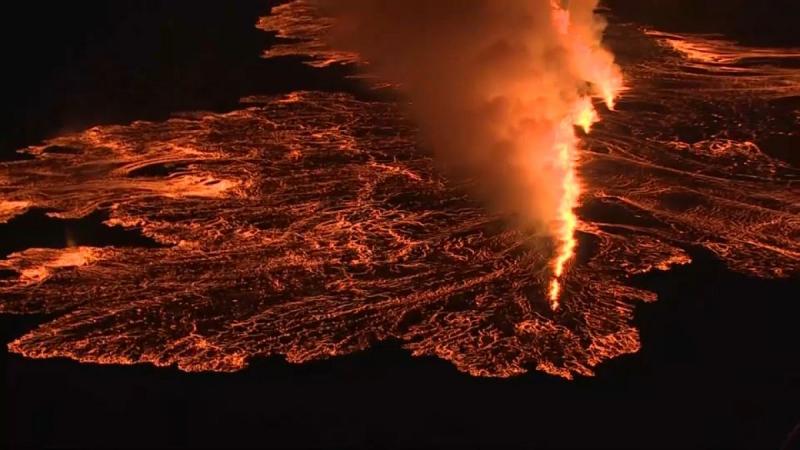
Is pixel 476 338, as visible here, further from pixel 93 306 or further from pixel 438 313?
pixel 93 306

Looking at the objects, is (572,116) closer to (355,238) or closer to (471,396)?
(355,238)

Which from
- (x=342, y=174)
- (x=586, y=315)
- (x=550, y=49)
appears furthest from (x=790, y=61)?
(x=586, y=315)

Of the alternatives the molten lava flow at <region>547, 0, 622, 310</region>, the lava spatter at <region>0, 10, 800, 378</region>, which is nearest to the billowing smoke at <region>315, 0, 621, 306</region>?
the molten lava flow at <region>547, 0, 622, 310</region>

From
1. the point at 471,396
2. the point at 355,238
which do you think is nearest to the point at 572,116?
the point at 355,238

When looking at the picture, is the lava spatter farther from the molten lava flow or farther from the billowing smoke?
the billowing smoke

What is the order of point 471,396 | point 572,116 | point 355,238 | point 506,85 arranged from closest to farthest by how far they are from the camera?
1. point 471,396
2. point 355,238
3. point 572,116
4. point 506,85

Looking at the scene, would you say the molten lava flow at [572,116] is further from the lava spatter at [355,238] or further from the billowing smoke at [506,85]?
the lava spatter at [355,238]
